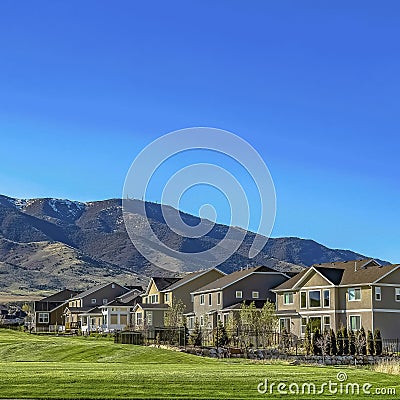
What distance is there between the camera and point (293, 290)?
7256 centimetres

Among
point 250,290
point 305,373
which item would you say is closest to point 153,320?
point 250,290

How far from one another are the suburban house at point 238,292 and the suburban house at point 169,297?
7.19 metres

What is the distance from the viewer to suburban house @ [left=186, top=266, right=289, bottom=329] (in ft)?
260

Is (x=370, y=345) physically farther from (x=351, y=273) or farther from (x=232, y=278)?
(x=232, y=278)

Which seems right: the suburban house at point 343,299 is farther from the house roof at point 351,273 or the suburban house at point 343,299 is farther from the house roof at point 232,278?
the house roof at point 232,278

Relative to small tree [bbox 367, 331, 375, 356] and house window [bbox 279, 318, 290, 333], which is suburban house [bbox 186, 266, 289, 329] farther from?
small tree [bbox 367, 331, 375, 356]

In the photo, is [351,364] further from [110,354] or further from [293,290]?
[293,290]

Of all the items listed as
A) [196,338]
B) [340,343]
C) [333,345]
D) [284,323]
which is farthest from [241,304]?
[333,345]

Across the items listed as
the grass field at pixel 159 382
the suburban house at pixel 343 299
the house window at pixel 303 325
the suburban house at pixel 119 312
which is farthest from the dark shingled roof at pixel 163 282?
the grass field at pixel 159 382

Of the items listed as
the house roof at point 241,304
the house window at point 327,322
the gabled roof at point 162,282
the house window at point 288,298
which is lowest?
the house window at point 327,322

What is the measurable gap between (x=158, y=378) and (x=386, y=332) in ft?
Result: 128

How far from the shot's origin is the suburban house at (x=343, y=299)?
6412cm

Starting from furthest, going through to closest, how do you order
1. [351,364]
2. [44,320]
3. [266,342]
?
1. [44,320]
2. [266,342]
3. [351,364]

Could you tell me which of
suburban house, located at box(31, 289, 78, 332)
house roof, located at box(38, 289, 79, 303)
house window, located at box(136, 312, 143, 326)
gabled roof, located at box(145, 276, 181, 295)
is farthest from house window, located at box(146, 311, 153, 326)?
house roof, located at box(38, 289, 79, 303)
